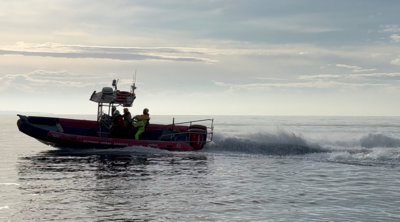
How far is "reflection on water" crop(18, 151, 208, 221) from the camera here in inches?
465

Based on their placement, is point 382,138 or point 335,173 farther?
point 382,138

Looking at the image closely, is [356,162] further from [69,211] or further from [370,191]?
[69,211]

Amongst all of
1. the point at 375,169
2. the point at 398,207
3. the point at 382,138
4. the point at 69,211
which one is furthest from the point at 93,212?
the point at 382,138

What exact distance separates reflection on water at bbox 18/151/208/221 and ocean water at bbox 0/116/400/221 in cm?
3

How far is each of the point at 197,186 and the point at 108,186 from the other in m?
3.07

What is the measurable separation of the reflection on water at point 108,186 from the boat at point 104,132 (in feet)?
6.77

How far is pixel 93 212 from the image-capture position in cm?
1168

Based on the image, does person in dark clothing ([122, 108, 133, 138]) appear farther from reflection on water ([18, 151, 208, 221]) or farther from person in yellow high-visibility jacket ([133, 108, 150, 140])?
reflection on water ([18, 151, 208, 221])

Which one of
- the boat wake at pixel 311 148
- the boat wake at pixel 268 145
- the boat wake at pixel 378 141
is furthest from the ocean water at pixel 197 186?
the boat wake at pixel 378 141

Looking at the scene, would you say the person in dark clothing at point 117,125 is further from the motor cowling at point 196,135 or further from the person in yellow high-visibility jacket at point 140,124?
the motor cowling at point 196,135

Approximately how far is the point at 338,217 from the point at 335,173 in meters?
8.64

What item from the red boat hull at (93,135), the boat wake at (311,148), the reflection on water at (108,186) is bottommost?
the reflection on water at (108,186)

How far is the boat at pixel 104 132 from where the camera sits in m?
27.4

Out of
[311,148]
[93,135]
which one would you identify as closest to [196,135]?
[93,135]
